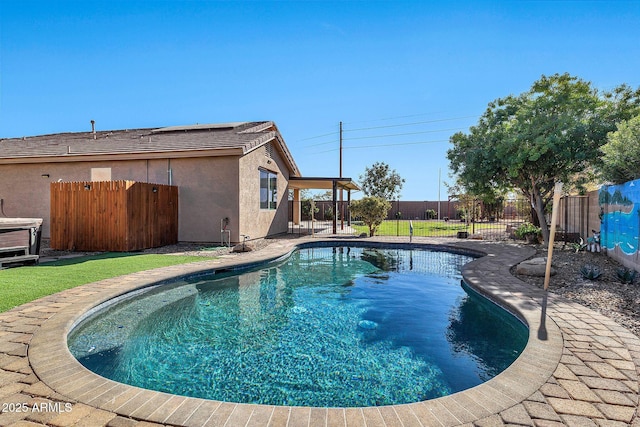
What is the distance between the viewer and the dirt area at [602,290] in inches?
195

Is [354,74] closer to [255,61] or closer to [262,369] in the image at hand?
[255,61]

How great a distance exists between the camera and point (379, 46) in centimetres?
1396

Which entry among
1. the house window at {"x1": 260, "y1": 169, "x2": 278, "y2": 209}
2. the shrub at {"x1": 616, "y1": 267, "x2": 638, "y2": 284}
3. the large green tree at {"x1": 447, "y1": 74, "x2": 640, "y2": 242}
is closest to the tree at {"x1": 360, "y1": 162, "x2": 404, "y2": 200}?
the house window at {"x1": 260, "y1": 169, "x2": 278, "y2": 209}

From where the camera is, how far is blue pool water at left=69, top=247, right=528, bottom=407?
11.8 feet

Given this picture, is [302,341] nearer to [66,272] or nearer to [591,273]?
[66,272]

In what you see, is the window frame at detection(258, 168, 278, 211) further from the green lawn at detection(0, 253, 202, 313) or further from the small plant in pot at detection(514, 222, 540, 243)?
the small plant in pot at detection(514, 222, 540, 243)

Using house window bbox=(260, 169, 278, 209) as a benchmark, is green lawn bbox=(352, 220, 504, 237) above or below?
below

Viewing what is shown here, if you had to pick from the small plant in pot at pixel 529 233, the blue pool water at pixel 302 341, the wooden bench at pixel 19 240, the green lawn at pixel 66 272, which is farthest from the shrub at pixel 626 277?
the wooden bench at pixel 19 240

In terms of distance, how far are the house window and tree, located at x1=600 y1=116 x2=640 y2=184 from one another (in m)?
12.3

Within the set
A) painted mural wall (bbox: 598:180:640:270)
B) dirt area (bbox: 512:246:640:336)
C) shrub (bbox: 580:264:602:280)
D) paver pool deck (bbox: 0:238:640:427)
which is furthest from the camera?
painted mural wall (bbox: 598:180:640:270)

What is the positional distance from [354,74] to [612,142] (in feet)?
38.5

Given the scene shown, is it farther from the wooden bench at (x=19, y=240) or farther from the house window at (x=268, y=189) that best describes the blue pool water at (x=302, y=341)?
the house window at (x=268, y=189)

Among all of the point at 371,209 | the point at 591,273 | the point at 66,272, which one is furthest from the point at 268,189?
the point at 591,273

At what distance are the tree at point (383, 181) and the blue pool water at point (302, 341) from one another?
29.2m
